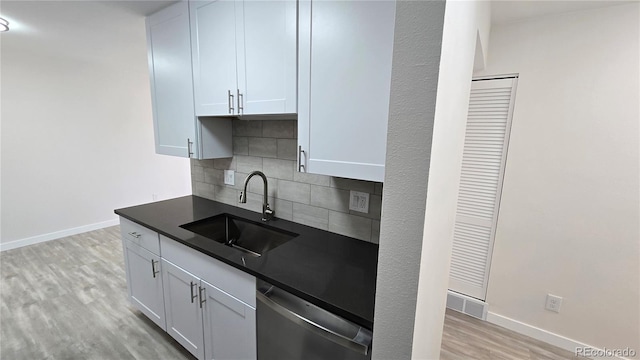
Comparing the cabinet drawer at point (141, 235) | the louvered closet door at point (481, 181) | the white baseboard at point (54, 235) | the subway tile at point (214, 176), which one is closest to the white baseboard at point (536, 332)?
the louvered closet door at point (481, 181)

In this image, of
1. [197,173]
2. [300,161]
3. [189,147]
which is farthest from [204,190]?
[300,161]

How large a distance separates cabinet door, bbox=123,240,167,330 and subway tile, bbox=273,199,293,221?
820mm

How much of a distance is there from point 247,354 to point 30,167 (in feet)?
12.9

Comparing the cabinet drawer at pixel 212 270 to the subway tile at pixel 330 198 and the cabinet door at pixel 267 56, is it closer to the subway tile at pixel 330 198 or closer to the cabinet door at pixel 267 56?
the subway tile at pixel 330 198

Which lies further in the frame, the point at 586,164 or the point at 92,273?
the point at 92,273

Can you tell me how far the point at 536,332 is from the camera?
6.91 ft

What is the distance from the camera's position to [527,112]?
1.98 meters

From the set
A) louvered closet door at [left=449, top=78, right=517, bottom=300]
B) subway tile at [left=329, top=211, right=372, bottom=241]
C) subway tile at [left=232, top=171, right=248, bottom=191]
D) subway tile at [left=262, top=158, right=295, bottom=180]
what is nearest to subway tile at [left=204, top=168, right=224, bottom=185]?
subway tile at [left=232, top=171, right=248, bottom=191]

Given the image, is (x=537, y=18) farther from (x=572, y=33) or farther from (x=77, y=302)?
(x=77, y=302)

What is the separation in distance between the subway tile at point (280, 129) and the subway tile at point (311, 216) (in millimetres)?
465

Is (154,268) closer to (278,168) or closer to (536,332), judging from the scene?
(278,168)

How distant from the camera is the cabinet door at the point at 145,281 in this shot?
1860 millimetres

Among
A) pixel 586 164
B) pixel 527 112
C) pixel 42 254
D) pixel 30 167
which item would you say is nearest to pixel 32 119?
Answer: pixel 30 167

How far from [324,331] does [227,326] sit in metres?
0.67
